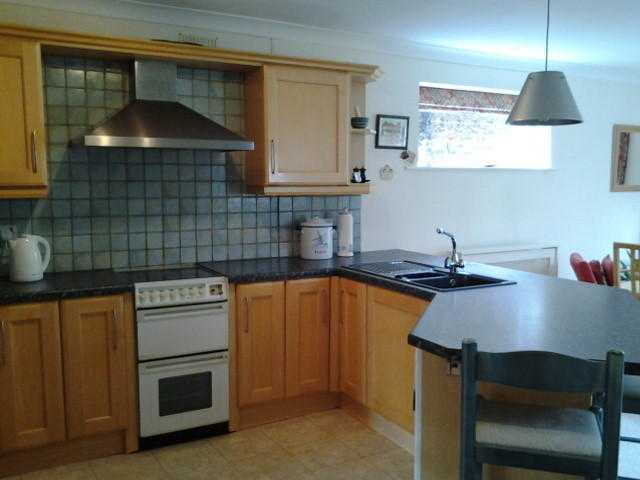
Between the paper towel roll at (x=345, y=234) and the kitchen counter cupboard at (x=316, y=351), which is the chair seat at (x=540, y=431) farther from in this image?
the paper towel roll at (x=345, y=234)

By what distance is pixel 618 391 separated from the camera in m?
1.38

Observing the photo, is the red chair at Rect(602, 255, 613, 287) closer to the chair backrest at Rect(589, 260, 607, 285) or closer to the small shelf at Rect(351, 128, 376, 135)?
the chair backrest at Rect(589, 260, 607, 285)

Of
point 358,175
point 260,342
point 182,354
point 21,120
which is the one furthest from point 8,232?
point 358,175

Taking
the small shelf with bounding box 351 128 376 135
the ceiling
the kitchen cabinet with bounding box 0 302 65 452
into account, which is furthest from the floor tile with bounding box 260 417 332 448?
the ceiling

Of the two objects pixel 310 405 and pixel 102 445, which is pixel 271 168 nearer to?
pixel 310 405

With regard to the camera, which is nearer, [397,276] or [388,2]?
[397,276]

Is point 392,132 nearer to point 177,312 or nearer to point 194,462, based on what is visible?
point 177,312

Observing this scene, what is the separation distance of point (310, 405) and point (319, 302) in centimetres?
62

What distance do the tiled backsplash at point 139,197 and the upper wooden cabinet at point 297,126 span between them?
21 cm

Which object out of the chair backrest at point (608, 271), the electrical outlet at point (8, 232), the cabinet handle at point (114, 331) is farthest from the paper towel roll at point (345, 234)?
→ the chair backrest at point (608, 271)

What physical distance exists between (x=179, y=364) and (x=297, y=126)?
1.48 meters

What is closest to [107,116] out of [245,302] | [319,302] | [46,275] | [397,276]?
[46,275]

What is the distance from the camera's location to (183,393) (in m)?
2.96

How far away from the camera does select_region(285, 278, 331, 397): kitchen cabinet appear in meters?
3.23
